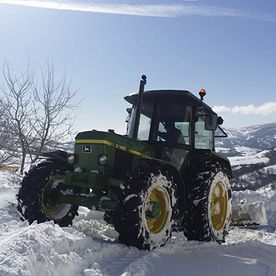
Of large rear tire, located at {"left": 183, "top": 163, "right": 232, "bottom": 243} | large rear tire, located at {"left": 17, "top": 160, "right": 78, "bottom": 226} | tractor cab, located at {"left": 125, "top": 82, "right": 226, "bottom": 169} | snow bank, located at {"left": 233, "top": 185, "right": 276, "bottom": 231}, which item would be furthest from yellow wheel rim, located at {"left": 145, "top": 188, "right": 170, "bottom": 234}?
snow bank, located at {"left": 233, "top": 185, "right": 276, "bottom": 231}

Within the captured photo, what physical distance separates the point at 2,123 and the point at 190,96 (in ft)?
37.0

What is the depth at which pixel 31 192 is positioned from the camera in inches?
227

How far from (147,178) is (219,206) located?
242 cm

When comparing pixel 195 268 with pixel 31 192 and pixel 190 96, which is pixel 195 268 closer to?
pixel 31 192

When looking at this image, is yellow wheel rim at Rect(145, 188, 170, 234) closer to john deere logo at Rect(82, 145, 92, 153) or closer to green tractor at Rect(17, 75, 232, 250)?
green tractor at Rect(17, 75, 232, 250)

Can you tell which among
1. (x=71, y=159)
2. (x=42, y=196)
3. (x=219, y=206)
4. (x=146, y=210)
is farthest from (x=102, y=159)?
(x=219, y=206)

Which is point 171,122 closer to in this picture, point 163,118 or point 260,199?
point 163,118

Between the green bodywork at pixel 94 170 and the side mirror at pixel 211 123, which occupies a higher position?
the side mirror at pixel 211 123

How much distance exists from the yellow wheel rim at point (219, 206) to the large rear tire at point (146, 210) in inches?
59.7

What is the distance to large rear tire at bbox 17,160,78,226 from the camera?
574 cm

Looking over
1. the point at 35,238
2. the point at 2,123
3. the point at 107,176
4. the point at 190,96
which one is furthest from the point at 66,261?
the point at 2,123

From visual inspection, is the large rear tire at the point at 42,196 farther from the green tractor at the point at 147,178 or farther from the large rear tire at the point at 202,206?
the large rear tire at the point at 202,206

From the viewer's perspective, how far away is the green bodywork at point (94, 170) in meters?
5.45

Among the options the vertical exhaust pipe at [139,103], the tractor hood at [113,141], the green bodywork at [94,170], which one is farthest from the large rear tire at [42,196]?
the vertical exhaust pipe at [139,103]
